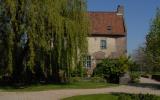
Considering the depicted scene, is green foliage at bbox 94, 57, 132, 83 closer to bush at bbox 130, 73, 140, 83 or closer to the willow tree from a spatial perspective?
bush at bbox 130, 73, 140, 83

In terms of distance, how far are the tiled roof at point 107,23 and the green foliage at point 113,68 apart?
6060 millimetres

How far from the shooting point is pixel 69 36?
32781 millimetres

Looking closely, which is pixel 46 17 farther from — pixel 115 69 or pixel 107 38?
pixel 107 38

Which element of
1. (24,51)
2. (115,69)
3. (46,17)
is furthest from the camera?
(115,69)

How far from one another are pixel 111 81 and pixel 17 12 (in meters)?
15.5

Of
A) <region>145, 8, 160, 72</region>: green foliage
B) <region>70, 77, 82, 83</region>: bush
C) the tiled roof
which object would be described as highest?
the tiled roof

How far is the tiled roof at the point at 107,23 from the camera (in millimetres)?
50597

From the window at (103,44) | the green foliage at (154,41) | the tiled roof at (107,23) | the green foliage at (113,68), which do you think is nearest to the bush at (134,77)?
the green foliage at (113,68)

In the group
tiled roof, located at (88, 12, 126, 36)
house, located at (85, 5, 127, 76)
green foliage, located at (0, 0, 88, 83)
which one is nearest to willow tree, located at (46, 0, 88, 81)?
green foliage, located at (0, 0, 88, 83)

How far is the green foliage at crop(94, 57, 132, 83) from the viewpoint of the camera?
42.0m

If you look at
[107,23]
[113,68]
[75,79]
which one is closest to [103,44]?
[107,23]

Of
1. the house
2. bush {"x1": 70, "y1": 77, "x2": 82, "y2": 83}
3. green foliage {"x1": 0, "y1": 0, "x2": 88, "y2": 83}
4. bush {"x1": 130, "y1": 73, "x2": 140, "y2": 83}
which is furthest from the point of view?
the house

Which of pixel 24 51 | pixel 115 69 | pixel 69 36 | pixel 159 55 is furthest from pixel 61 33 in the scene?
pixel 115 69

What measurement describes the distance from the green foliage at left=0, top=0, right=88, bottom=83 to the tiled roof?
16.0 m
